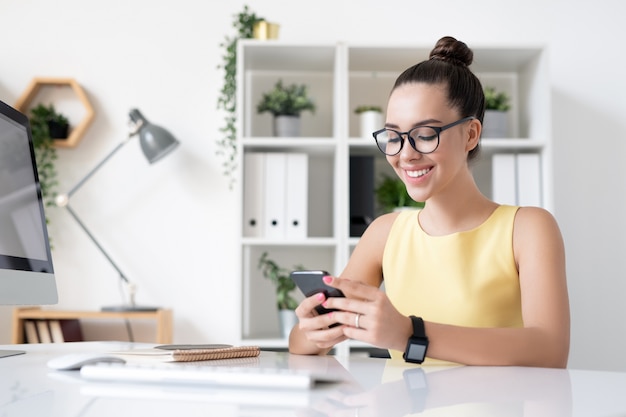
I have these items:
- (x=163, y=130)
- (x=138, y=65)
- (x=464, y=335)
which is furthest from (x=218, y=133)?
(x=464, y=335)

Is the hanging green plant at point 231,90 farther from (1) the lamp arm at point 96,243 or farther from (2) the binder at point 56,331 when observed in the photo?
(2) the binder at point 56,331

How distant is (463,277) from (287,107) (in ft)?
4.72

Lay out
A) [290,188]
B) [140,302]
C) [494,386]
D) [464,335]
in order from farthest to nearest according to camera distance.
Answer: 1. [140,302]
2. [290,188]
3. [464,335]
4. [494,386]

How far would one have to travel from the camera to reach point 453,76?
150 cm

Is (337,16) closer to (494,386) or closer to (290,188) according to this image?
(290,188)

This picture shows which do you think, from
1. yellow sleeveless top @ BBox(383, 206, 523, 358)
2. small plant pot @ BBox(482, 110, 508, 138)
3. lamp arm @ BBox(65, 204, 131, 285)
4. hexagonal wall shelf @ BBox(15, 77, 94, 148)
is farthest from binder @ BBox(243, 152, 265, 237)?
yellow sleeveless top @ BBox(383, 206, 523, 358)

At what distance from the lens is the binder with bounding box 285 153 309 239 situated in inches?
106

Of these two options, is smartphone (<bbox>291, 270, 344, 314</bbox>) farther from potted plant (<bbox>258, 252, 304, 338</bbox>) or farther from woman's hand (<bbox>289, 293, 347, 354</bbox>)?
potted plant (<bbox>258, 252, 304, 338</bbox>)

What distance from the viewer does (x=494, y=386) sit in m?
0.90

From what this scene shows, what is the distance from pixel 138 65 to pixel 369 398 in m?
2.55

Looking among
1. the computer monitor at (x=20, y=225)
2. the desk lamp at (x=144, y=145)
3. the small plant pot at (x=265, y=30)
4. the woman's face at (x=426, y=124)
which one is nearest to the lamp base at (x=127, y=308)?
the desk lamp at (x=144, y=145)

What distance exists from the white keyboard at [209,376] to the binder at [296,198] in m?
1.80

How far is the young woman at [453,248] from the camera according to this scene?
1258 millimetres

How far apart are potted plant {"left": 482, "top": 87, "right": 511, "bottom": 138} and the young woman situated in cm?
117
